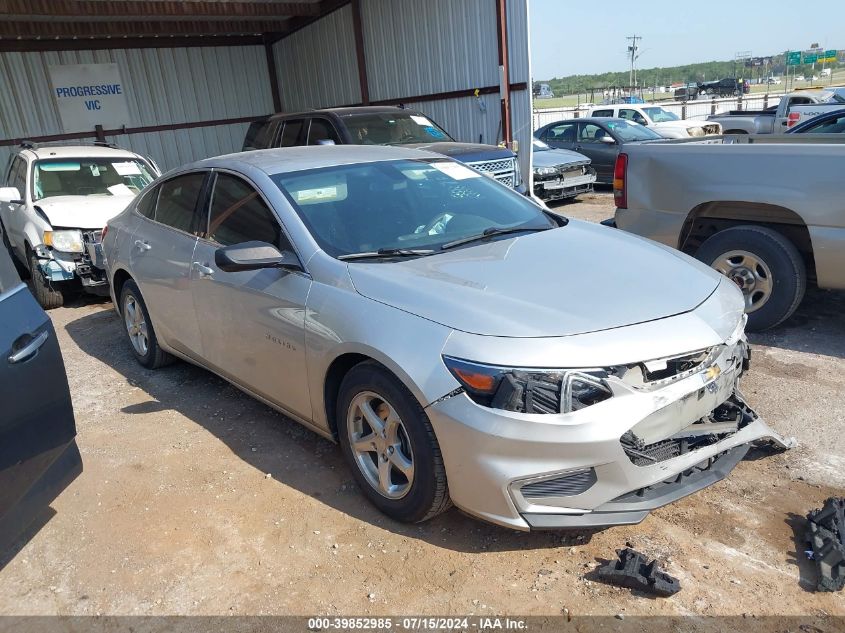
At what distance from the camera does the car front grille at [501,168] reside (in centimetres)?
842

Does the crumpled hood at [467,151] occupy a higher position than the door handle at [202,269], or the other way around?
the crumpled hood at [467,151]

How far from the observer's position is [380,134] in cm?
911

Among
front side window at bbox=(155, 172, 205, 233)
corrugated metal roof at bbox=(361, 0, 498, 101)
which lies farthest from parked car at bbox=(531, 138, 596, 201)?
front side window at bbox=(155, 172, 205, 233)

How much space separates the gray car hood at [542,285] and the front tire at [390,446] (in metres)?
0.37

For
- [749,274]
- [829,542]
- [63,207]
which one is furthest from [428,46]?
[829,542]

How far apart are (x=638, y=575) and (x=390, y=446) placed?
3.76 feet

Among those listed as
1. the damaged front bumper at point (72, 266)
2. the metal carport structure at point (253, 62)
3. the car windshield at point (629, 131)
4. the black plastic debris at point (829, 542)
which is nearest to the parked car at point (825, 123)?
the car windshield at point (629, 131)

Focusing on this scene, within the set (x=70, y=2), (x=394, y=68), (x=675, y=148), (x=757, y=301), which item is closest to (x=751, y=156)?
(x=675, y=148)

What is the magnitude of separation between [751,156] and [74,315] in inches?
261

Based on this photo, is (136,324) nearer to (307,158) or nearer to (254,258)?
(307,158)

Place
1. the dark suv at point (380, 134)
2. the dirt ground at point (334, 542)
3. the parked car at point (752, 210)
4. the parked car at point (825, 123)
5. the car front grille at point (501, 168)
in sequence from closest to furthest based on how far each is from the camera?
1. the dirt ground at point (334, 542)
2. the parked car at point (752, 210)
3. the car front grille at point (501, 168)
4. the dark suv at point (380, 134)
5. the parked car at point (825, 123)

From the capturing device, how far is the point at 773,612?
2480 mm

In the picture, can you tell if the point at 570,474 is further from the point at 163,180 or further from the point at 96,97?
the point at 96,97

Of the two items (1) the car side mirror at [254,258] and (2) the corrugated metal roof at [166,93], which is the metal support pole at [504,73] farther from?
(2) the corrugated metal roof at [166,93]
